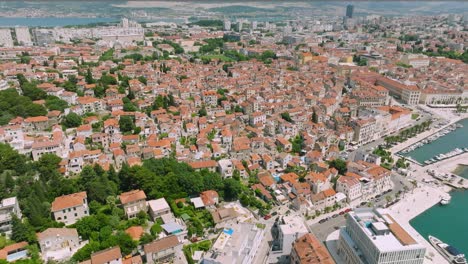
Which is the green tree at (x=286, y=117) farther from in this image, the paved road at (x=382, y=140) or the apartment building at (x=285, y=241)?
the apartment building at (x=285, y=241)

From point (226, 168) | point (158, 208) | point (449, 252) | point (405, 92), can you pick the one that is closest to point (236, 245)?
point (158, 208)

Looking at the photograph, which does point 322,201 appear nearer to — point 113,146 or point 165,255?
point 165,255

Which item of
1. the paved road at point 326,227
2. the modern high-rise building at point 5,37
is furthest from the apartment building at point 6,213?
the modern high-rise building at point 5,37

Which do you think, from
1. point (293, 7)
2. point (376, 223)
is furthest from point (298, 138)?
point (293, 7)

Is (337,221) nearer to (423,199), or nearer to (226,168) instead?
(423,199)

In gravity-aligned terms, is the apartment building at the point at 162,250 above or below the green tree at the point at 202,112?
below

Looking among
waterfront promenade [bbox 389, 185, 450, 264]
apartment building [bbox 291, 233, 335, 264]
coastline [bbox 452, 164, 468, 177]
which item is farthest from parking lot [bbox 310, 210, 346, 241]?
coastline [bbox 452, 164, 468, 177]
